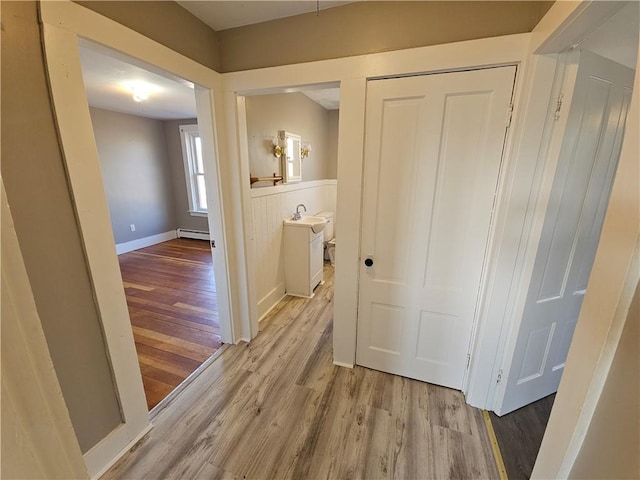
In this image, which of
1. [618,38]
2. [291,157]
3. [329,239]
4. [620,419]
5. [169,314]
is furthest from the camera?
Result: [329,239]

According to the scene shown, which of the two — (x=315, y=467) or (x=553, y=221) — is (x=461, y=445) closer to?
(x=315, y=467)

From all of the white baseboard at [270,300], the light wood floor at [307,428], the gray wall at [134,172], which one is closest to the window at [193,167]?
the gray wall at [134,172]

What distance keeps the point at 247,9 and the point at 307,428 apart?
2.57 m

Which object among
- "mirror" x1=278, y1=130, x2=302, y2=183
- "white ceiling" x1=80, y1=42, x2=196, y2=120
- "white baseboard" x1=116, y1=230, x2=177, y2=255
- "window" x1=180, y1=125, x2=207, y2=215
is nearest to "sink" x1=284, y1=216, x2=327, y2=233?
"mirror" x1=278, y1=130, x2=302, y2=183

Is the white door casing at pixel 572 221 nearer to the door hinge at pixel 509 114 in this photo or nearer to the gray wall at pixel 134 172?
the door hinge at pixel 509 114

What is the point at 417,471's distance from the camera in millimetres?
1370

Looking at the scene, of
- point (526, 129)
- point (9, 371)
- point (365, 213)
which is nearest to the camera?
point (9, 371)

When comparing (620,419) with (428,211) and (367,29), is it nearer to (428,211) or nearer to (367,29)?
(428,211)

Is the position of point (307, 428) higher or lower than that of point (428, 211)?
lower

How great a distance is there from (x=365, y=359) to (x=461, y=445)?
2.48ft

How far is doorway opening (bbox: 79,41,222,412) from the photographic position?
7.37 feet

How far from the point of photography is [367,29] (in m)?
1.56

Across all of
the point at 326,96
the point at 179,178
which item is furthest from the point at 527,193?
the point at 179,178

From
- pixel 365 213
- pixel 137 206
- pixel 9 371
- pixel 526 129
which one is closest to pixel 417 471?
pixel 365 213
